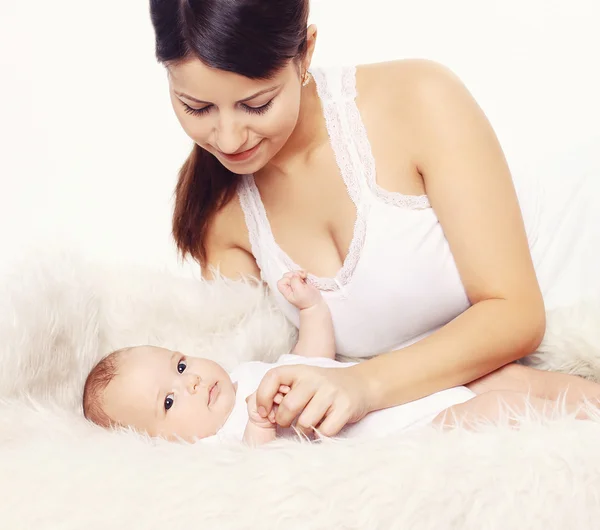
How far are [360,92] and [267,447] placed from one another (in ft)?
2.51

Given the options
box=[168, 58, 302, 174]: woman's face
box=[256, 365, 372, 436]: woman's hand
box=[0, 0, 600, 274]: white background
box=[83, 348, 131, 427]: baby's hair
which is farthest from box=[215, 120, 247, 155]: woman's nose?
box=[0, 0, 600, 274]: white background

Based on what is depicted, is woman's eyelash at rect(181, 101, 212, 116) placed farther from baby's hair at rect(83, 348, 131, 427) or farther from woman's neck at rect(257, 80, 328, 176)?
baby's hair at rect(83, 348, 131, 427)

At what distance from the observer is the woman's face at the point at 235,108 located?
1.38 metres

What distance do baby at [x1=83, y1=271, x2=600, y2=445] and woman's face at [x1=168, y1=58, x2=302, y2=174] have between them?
421 millimetres

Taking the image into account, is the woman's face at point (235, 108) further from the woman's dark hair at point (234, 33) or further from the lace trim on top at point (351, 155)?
the lace trim on top at point (351, 155)

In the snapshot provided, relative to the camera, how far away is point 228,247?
6.53 ft

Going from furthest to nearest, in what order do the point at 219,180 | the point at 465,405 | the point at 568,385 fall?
the point at 219,180 → the point at 568,385 → the point at 465,405

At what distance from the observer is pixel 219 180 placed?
1885 millimetres

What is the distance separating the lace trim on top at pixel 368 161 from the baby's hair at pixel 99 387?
1.94ft

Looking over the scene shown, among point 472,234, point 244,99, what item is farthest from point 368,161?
point 244,99

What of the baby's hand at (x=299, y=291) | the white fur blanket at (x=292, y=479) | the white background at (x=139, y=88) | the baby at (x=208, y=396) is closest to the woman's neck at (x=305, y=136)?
the baby's hand at (x=299, y=291)

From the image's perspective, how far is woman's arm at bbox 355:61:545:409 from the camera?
61.3 inches

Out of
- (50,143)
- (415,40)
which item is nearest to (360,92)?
(415,40)

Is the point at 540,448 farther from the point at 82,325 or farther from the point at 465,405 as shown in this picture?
the point at 82,325
